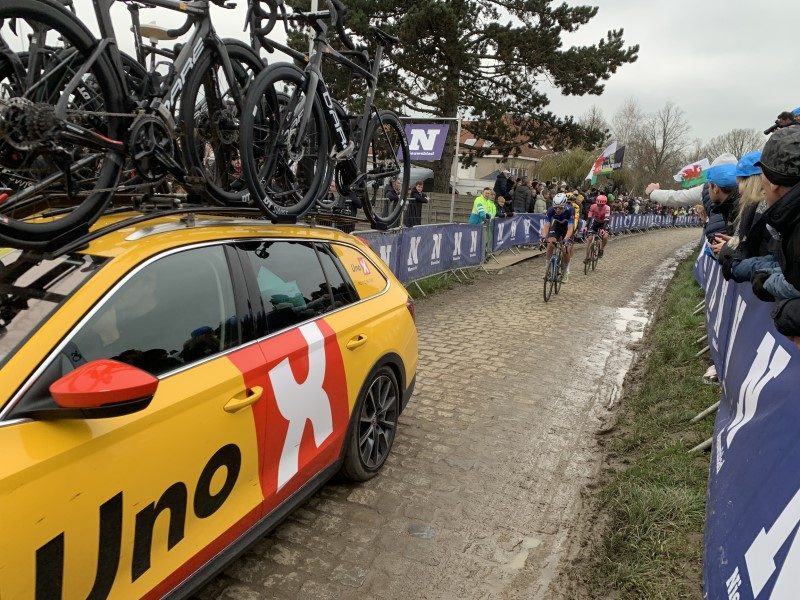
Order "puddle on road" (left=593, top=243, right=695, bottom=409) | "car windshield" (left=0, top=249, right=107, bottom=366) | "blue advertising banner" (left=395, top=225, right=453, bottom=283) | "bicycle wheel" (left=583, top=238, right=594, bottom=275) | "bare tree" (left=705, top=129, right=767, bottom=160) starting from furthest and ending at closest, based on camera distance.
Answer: "bare tree" (left=705, top=129, right=767, bottom=160) → "bicycle wheel" (left=583, top=238, right=594, bottom=275) → "blue advertising banner" (left=395, top=225, right=453, bottom=283) → "puddle on road" (left=593, top=243, right=695, bottom=409) → "car windshield" (left=0, top=249, right=107, bottom=366)

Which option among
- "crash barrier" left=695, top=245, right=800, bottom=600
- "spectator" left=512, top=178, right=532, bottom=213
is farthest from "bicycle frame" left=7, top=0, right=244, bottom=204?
"spectator" left=512, top=178, right=532, bottom=213

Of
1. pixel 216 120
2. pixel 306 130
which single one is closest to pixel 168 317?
pixel 216 120

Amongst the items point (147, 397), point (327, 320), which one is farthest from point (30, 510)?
point (327, 320)

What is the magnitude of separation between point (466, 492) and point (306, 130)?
9.03 feet

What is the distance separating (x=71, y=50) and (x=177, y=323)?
131cm

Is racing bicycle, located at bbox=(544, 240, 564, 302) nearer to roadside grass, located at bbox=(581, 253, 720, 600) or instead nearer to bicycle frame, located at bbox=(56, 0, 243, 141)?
roadside grass, located at bbox=(581, 253, 720, 600)

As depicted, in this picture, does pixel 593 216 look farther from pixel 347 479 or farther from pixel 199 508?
pixel 199 508

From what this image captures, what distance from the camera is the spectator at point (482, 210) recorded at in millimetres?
14359

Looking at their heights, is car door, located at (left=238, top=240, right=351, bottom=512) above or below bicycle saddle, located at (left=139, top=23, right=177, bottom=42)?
below

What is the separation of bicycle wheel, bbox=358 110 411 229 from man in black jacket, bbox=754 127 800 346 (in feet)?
9.68

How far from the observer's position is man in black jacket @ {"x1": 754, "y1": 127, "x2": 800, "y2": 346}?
8.73 feet

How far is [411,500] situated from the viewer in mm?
3775

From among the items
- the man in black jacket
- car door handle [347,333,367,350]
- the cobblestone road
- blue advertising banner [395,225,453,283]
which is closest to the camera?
the man in black jacket

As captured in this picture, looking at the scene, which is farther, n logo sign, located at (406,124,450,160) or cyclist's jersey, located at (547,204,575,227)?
n logo sign, located at (406,124,450,160)
